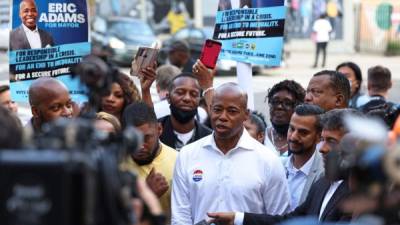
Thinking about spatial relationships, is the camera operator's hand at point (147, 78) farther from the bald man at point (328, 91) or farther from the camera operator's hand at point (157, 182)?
the camera operator's hand at point (157, 182)

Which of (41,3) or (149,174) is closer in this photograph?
(149,174)

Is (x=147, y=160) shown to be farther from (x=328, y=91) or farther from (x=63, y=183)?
(x=63, y=183)

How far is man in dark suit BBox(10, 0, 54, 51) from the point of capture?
25.9ft

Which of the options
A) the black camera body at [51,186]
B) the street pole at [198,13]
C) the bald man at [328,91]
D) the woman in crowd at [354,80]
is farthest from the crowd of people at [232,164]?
the street pole at [198,13]

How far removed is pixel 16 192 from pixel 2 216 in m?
0.17

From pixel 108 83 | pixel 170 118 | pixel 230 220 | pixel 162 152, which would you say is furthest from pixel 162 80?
pixel 108 83

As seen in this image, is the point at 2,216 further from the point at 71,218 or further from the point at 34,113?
the point at 34,113

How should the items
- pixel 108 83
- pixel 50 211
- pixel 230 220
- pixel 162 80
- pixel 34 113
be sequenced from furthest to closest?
pixel 162 80 < pixel 34 113 < pixel 230 220 < pixel 108 83 < pixel 50 211

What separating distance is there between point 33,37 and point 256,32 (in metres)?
1.79

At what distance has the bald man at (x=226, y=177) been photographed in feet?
20.3

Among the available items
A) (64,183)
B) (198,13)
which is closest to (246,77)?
(64,183)

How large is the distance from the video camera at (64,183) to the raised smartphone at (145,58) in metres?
5.23

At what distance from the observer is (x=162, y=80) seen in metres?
10.0

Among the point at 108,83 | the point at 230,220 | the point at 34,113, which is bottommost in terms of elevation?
the point at 230,220
